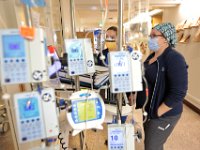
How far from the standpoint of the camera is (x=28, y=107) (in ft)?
2.51

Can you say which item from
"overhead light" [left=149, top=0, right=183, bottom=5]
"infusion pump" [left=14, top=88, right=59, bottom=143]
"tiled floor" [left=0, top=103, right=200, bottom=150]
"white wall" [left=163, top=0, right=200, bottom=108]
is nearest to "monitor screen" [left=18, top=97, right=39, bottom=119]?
"infusion pump" [left=14, top=88, right=59, bottom=143]

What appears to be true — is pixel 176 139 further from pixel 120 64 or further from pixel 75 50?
pixel 75 50

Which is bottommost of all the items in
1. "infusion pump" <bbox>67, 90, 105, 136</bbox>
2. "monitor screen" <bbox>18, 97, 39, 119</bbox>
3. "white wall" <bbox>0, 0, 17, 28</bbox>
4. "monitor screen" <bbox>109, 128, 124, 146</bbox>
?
"monitor screen" <bbox>109, 128, 124, 146</bbox>

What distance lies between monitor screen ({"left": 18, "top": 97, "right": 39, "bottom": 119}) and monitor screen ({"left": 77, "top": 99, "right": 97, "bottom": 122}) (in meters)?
0.22

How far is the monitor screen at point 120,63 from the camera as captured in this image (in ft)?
2.91

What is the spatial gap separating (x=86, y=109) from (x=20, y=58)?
410 millimetres

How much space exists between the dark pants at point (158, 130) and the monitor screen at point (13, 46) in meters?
1.08

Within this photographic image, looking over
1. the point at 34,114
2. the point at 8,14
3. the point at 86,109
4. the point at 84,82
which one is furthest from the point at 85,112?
the point at 8,14

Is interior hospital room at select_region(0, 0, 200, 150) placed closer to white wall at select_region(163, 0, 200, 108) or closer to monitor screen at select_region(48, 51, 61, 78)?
monitor screen at select_region(48, 51, 61, 78)

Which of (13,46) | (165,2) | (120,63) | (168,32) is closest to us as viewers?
(13,46)

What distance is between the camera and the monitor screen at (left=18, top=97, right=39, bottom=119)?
30.0 inches

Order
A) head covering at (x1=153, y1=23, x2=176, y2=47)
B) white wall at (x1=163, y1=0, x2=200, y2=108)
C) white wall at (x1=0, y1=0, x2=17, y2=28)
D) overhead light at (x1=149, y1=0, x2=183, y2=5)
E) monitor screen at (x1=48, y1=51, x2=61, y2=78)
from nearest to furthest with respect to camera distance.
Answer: monitor screen at (x1=48, y1=51, x2=61, y2=78)
white wall at (x1=0, y1=0, x2=17, y2=28)
head covering at (x1=153, y1=23, x2=176, y2=47)
white wall at (x1=163, y1=0, x2=200, y2=108)
overhead light at (x1=149, y1=0, x2=183, y2=5)

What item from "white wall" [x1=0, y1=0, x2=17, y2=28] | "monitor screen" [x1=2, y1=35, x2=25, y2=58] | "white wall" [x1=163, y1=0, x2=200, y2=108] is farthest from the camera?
"white wall" [x1=163, y1=0, x2=200, y2=108]

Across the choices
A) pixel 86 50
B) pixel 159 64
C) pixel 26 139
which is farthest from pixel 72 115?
pixel 159 64
